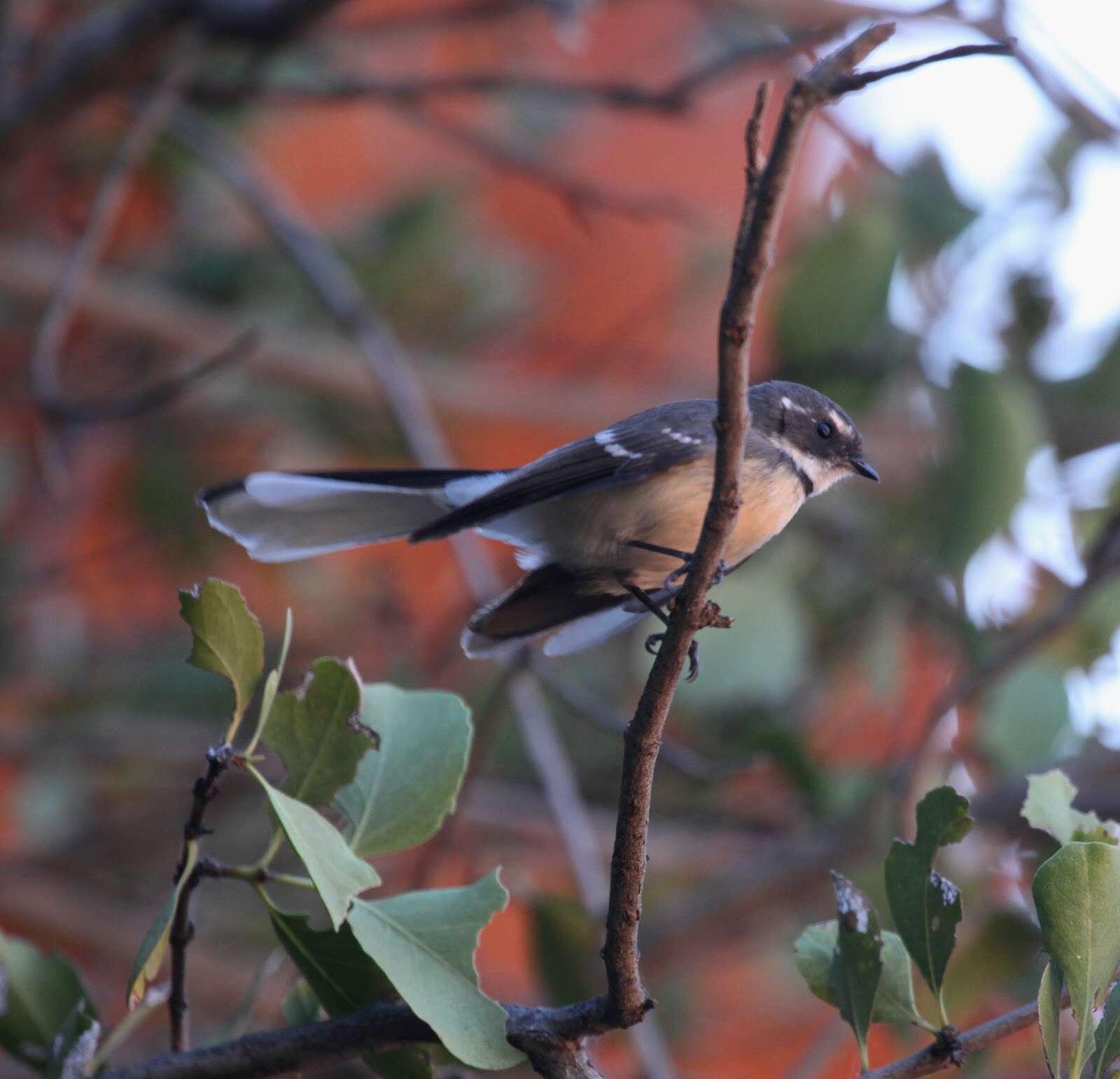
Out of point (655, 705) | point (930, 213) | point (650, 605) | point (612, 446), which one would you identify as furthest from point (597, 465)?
point (930, 213)

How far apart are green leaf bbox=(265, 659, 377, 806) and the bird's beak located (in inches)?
56.2

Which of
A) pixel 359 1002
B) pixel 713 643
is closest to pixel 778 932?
pixel 713 643

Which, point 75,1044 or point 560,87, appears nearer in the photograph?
point 75,1044

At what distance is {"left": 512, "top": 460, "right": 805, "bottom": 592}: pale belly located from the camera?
2225 mm

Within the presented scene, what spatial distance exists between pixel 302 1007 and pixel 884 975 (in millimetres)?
726

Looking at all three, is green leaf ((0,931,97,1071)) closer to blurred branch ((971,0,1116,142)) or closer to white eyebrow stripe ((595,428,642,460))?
white eyebrow stripe ((595,428,642,460))

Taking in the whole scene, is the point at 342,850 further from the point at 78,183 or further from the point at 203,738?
the point at 78,183

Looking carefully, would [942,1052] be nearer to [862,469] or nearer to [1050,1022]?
[1050,1022]

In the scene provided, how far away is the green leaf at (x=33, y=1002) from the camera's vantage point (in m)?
1.63

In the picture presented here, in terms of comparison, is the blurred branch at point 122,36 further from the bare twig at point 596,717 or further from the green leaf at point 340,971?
the green leaf at point 340,971

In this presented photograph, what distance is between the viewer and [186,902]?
4.63 feet

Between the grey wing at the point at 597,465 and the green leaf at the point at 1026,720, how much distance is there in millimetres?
1369

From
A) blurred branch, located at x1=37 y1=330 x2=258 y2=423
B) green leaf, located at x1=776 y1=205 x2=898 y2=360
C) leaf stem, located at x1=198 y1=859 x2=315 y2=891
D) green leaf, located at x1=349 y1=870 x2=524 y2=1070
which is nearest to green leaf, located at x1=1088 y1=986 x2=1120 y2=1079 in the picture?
green leaf, located at x1=349 y1=870 x2=524 y2=1070

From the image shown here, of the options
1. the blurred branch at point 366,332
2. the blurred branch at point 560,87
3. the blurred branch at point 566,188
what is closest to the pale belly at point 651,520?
the blurred branch at point 366,332
